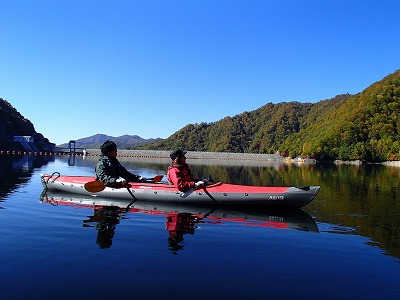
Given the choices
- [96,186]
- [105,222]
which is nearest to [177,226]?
[105,222]

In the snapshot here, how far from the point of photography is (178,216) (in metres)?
14.6

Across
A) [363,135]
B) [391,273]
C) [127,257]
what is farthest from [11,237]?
[363,135]

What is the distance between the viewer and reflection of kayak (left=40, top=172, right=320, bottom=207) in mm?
15914

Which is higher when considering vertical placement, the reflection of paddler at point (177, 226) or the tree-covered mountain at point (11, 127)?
the tree-covered mountain at point (11, 127)

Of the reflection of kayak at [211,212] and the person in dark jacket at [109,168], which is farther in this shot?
the person in dark jacket at [109,168]

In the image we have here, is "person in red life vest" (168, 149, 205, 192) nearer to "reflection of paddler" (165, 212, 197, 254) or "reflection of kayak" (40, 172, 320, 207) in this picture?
"reflection of kayak" (40, 172, 320, 207)

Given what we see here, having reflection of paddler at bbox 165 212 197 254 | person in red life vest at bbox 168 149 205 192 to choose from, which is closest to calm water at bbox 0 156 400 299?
reflection of paddler at bbox 165 212 197 254

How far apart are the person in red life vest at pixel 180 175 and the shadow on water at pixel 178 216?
0.94 metres

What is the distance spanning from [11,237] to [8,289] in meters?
4.06

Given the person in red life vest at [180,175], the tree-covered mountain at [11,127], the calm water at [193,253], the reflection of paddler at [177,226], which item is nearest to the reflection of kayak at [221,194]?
the person in red life vest at [180,175]

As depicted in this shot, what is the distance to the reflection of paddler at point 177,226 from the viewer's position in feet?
34.3

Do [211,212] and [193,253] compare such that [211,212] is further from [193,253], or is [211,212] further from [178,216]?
[193,253]

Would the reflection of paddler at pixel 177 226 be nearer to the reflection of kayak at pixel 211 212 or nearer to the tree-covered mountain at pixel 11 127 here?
the reflection of kayak at pixel 211 212

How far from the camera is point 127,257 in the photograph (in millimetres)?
8898
